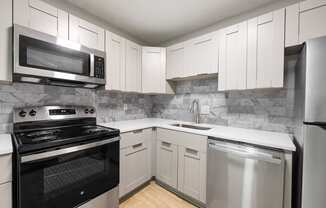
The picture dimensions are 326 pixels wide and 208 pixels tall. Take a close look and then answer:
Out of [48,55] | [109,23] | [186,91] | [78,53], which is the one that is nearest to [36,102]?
[48,55]

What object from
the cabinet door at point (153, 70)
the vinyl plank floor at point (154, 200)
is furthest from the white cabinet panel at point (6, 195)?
the cabinet door at point (153, 70)

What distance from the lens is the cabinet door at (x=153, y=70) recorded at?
2.49 meters

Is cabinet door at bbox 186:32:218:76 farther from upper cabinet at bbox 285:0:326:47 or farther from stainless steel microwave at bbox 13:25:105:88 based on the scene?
stainless steel microwave at bbox 13:25:105:88

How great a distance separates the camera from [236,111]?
2049 mm

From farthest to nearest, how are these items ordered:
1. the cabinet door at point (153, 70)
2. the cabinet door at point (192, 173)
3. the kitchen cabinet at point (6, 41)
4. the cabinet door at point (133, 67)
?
the cabinet door at point (153, 70) < the cabinet door at point (133, 67) < the cabinet door at point (192, 173) < the kitchen cabinet at point (6, 41)

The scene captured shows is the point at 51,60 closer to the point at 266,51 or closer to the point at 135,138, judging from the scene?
the point at 135,138

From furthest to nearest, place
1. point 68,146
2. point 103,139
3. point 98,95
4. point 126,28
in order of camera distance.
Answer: point 126,28, point 98,95, point 103,139, point 68,146

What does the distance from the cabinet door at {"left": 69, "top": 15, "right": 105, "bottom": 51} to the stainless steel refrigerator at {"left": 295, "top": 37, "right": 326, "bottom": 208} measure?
2053mm

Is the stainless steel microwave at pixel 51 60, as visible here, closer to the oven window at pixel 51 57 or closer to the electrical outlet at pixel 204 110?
the oven window at pixel 51 57

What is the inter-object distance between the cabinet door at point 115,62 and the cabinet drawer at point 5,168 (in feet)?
3.77

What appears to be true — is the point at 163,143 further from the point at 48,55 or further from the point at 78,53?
the point at 48,55

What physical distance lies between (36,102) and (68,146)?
0.82 metres

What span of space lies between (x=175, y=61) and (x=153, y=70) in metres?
0.41

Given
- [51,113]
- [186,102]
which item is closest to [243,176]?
[186,102]
